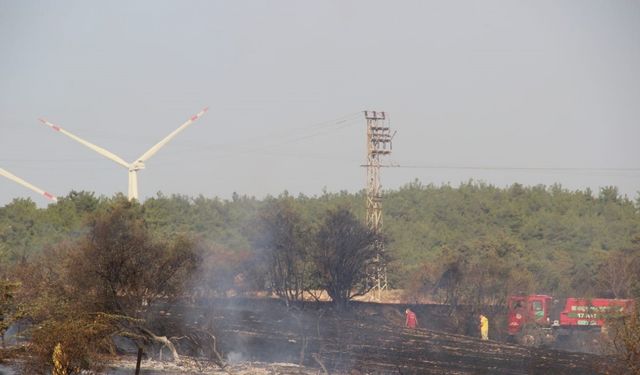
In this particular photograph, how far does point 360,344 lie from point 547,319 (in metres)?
17.7

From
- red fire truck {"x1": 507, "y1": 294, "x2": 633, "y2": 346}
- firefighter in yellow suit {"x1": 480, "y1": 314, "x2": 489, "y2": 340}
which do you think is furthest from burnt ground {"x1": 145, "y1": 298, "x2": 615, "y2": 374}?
red fire truck {"x1": 507, "y1": 294, "x2": 633, "y2": 346}

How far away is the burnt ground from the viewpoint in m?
61.8

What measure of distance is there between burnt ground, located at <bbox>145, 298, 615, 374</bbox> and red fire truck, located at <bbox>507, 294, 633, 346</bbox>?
558 cm

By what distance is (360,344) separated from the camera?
234ft

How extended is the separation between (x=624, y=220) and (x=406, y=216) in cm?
3356

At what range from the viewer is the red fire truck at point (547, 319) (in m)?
79.5

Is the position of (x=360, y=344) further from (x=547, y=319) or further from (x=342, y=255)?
(x=342, y=255)

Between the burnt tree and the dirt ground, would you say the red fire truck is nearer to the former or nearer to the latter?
the dirt ground

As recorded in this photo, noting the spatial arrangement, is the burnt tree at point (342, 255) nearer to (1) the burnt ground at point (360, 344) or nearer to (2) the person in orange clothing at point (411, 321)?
(1) the burnt ground at point (360, 344)

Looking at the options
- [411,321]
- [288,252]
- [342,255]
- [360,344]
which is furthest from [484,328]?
[288,252]

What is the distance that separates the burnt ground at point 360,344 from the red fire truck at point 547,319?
5578mm

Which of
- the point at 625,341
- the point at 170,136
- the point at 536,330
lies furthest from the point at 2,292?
the point at 170,136

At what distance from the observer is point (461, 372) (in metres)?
59.8

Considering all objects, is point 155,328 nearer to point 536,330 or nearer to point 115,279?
point 115,279
